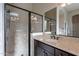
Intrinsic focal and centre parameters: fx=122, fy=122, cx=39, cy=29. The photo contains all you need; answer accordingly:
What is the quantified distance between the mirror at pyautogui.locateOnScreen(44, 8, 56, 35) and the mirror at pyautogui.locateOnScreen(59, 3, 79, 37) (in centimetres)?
17

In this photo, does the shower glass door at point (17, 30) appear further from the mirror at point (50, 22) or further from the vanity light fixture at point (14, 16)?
the mirror at point (50, 22)

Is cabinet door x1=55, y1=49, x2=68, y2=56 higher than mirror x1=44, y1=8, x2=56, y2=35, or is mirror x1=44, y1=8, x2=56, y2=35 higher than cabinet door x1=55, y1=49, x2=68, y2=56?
mirror x1=44, y1=8, x2=56, y2=35

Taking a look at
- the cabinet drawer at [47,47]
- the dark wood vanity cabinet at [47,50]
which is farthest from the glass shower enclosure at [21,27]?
the cabinet drawer at [47,47]

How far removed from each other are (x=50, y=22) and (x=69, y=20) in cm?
50

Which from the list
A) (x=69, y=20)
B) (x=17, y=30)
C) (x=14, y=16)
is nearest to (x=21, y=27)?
(x=17, y=30)

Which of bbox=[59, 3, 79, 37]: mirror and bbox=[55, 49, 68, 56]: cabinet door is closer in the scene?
bbox=[55, 49, 68, 56]: cabinet door

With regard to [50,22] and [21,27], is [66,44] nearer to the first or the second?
[50,22]

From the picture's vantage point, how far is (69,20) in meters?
1.97

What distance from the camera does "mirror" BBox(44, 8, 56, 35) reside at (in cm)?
233

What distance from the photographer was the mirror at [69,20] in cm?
183

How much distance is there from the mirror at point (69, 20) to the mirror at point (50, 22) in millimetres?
166

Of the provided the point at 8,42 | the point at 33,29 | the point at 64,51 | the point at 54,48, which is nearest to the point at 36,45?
the point at 33,29

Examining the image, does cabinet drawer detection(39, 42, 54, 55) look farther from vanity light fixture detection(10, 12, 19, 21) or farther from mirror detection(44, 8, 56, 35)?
vanity light fixture detection(10, 12, 19, 21)

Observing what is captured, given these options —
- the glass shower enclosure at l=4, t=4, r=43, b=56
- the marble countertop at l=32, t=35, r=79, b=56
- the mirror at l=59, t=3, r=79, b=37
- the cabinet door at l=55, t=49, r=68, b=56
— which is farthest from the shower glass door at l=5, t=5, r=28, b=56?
the cabinet door at l=55, t=49, r=68, b=56
